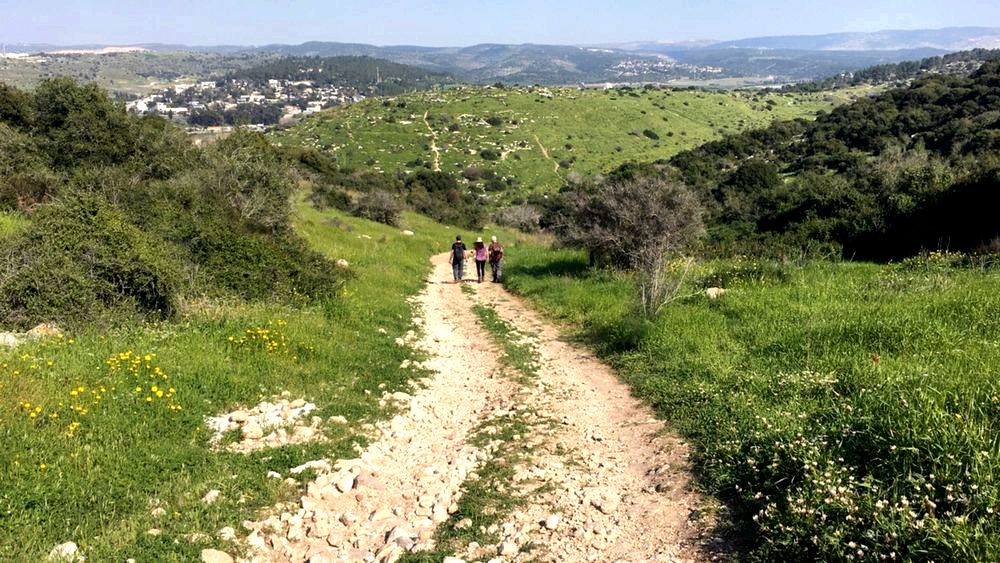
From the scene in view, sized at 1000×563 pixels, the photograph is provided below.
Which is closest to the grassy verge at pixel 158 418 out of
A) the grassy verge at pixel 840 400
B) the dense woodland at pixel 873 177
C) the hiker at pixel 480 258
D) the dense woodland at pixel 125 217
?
the dense woodland at pixel 125 217

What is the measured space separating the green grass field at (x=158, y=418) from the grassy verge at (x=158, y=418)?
14 millimetres

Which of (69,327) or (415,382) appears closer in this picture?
(69,327)

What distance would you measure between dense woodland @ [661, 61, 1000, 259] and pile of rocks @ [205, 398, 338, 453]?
1562 centimetres

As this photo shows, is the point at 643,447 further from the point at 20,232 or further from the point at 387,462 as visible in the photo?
the point at 20,232

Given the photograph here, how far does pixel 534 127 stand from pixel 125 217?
108288 millimetres

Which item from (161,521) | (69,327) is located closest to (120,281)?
(69,327)

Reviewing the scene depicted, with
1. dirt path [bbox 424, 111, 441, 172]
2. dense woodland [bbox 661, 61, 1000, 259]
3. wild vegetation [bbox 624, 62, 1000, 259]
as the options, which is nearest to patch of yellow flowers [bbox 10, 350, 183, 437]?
wild vegetation [bbox 624, 62, 1000, 259]

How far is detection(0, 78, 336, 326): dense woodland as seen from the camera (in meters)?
8.29

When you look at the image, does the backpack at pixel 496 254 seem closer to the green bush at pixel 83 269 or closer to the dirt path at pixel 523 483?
the dirt path at pixel 523 483

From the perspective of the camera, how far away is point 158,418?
229 inches

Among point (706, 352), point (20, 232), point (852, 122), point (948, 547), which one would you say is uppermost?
point (852, 122)

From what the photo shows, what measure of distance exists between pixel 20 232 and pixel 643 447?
10111 millimetres

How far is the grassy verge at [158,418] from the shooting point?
430 centimetres

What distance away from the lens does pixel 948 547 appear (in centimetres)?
314
